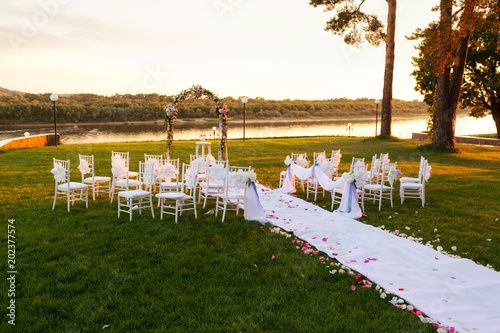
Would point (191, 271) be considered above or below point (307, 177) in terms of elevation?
below

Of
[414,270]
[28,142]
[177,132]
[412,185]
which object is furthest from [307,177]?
[177,132]

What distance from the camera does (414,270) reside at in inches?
179

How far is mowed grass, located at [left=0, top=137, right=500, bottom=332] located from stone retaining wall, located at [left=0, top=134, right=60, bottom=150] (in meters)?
12.0

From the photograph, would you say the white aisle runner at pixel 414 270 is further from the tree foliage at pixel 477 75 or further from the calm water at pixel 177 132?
the calm water at pixel 177 132

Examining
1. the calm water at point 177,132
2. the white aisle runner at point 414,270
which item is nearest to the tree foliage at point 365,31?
A: the calm water at point 177,132

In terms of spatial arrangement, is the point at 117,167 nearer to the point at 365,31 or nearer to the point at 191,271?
the point at 191,271

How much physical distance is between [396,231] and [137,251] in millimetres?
4408

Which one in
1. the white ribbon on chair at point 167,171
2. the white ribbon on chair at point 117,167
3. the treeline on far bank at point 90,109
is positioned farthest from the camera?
the treeline on far bank at point 90,109

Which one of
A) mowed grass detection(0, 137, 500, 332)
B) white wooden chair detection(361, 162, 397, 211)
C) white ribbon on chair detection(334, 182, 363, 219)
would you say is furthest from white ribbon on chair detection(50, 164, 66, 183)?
white wooden chair detection(361, 162, 397, 211)

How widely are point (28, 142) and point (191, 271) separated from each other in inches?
798

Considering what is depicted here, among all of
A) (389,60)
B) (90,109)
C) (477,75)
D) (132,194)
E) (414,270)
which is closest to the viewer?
(414,270)

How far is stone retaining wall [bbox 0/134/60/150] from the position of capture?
59.9 feet

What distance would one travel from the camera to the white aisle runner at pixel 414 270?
3.56 meters

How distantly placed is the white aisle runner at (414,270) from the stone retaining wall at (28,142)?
685 inches
